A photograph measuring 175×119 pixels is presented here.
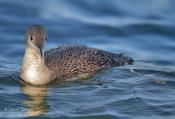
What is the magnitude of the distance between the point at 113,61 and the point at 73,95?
2435mm

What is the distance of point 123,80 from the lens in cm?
1422

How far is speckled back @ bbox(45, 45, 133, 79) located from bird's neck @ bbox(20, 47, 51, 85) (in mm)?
364

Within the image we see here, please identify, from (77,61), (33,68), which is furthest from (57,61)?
(33,68)

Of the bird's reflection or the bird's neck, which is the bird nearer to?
the bird's neck

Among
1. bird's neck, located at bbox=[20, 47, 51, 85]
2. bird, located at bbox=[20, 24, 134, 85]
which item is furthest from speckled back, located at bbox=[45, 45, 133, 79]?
bird's neck, located at bbox=[20, 47, 51, 85]

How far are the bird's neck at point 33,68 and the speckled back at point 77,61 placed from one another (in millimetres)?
364

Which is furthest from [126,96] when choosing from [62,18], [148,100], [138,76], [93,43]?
[62,18]

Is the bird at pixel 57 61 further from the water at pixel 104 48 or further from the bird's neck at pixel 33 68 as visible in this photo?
the water at pixel 104 48

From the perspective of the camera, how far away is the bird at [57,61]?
13.4 metres

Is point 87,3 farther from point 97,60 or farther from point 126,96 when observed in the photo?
point 126,96

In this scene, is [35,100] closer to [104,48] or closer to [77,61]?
[77,61]

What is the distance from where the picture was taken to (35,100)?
12859 mm

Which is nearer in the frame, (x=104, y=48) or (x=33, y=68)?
(x=33, y=68)

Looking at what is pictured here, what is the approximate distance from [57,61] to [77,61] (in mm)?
483
